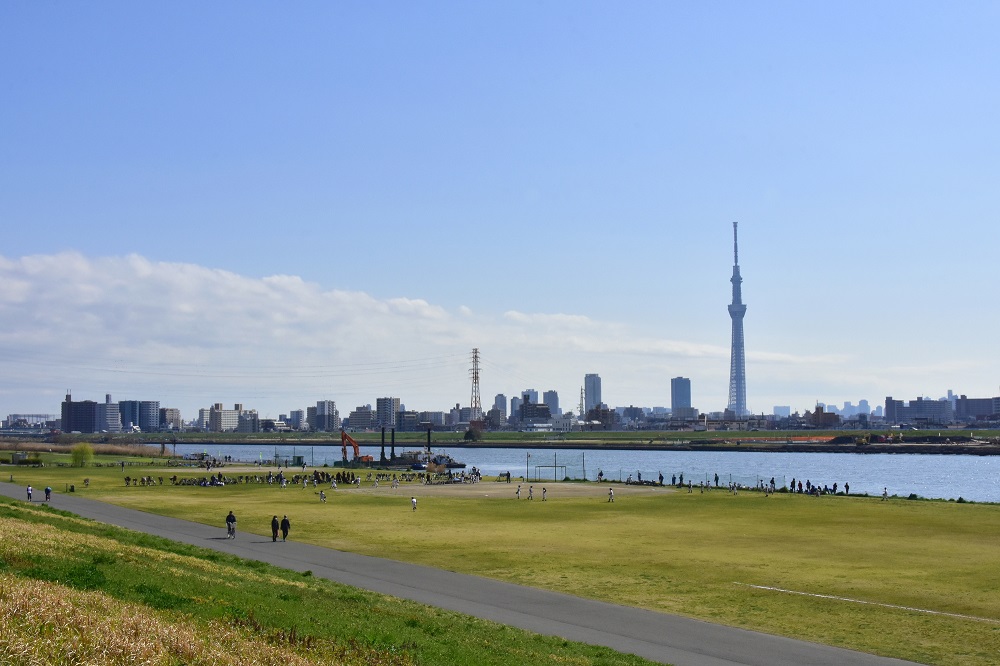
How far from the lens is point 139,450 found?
647 feet

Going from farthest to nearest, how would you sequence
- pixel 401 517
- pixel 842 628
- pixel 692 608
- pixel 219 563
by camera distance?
pixel 401 517, pixel 219 563, pixel 692 608, pixel 842 628

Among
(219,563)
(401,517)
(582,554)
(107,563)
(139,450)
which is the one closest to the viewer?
(107,563)

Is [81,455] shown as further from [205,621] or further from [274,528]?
[205,621]

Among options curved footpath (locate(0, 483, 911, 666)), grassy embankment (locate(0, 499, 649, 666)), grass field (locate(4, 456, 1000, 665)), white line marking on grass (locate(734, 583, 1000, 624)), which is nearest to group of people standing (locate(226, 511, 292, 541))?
curved footpath (locate(0, 483, 911, 666))

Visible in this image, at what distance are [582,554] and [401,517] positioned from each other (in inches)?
808

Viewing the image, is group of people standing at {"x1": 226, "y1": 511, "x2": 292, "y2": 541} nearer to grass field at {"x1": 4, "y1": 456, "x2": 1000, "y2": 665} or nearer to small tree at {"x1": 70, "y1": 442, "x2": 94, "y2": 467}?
grass field at {"x1": 4, "y1": 456, "x2": 1000, "y2": 665}

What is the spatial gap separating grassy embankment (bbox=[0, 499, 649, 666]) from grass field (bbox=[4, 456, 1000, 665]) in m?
9.49

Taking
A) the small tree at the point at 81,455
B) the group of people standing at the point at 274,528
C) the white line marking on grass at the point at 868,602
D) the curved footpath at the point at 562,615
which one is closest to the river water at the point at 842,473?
the small tree at the point at 81,455

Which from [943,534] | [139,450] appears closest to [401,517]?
[943,534]

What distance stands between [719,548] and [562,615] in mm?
19061

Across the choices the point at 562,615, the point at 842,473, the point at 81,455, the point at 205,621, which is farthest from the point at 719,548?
the point at 842,473

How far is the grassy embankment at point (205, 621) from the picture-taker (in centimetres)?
1444

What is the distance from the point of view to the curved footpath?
941 inches

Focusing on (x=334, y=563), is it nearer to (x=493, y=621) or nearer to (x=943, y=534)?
(x=493, y=621)
